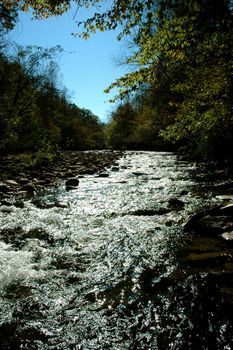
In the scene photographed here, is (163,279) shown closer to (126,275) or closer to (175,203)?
(126,275)

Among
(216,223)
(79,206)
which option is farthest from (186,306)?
(79,206)

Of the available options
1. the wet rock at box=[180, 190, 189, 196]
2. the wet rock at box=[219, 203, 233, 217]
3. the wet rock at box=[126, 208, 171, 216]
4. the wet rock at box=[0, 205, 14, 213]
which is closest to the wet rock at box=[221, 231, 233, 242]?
the wet rock at box=[219, 203, 233, 217]

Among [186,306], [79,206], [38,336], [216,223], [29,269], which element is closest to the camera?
[38,336]

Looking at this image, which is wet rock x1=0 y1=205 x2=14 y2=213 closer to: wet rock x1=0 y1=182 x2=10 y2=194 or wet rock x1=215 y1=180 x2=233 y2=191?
wet rock x1=0 y1=182 x2=10 y2=194

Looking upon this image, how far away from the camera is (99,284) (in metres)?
3.26

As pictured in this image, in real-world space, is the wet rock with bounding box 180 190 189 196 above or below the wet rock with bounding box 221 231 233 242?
below

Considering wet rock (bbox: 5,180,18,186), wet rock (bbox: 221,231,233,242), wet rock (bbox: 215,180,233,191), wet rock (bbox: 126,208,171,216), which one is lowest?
wet rock (bbox: 126,208,171,216)

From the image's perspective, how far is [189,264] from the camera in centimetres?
361

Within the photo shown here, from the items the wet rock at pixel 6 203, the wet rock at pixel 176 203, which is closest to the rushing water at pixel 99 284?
the wet rock at pixel 176 203

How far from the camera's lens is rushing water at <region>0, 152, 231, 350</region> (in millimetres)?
2369

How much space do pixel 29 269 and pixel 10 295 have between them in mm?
587

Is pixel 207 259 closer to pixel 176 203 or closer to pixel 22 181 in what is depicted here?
pixel 176 203

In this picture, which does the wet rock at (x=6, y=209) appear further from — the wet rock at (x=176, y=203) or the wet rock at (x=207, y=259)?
the wet rock at (x=207, y=259)

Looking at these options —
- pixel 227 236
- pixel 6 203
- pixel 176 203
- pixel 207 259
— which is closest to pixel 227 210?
pixel 227 236
